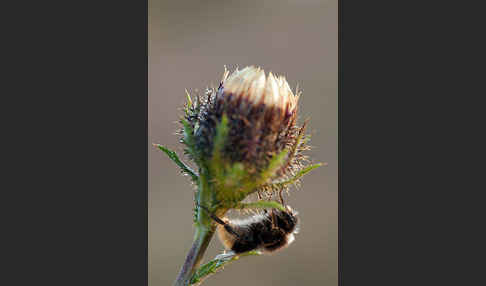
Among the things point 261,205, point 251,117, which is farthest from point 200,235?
point 251,117

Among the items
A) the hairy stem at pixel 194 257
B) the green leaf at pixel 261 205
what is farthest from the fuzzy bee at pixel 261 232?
the green leaf at pixel 261 205

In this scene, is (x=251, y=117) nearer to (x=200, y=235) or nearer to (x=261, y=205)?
(x=261, y=205)

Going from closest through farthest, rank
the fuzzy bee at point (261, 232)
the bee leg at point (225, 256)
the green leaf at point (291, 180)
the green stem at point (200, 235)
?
the green leaf at point (291, 180) < the green stem at point (200, 235) < the bee leg at point (225, 256) < the fuzzy bee at point (261, 232)

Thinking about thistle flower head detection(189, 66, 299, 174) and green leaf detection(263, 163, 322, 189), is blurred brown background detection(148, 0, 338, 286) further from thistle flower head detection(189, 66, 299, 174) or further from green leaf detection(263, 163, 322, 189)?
green leaf detection(263, 163, 322, 189)

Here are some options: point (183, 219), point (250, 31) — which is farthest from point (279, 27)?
point (183, 219)

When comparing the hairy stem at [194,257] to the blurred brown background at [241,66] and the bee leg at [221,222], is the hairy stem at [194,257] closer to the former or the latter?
the bee leg at [221,222]

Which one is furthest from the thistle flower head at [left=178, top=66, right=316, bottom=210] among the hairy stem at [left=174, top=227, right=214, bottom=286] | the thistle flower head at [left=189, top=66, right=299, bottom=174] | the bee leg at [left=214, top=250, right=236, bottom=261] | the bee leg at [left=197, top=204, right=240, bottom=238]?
the bee leg at [left=214, top=250, right=236, bottom=261]
